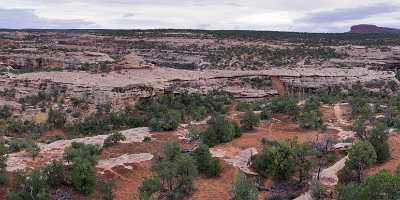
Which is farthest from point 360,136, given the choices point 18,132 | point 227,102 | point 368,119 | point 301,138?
point 18,132

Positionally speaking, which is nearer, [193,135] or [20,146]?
[20,146]

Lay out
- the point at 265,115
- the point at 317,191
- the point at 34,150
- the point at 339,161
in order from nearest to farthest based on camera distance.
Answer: the point at 317,191, the point at 339,161, the point at 34,150, the point at 265,115

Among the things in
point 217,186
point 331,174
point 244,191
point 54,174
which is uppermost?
point 244,191

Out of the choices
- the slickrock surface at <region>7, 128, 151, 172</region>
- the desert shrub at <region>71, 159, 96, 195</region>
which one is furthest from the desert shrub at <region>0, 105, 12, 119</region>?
the desert shrub at <region>71, 159, 96, 195</region>

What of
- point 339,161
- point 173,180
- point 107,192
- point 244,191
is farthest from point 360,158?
point 107,192

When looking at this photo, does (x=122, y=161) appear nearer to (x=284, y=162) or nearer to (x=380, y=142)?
(x=284, y=162)

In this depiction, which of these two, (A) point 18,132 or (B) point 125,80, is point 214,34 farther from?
(A) point 18,132

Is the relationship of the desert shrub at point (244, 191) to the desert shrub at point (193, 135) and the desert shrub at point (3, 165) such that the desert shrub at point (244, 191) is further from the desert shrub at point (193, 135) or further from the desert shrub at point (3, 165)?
the desert shrub at point (193, 135)
